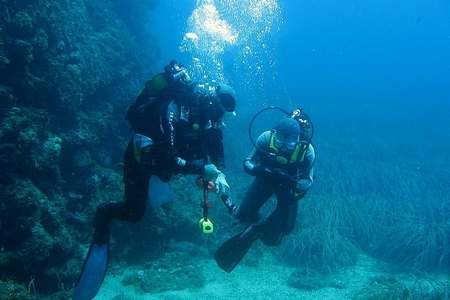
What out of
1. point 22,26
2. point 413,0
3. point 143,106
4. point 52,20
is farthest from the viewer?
point 413,0

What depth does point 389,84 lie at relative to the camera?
57.9m

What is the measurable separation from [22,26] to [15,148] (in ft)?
9.58

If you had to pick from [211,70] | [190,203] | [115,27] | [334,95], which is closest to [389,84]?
[334,95]

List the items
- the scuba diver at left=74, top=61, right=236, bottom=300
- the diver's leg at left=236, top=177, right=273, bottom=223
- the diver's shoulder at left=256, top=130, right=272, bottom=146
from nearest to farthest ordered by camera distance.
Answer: the scuba diver at left=74, top=61, right=236, bottom=300 < the diver's shoulder at left=256, top=130, right=272, bottom=146 < the diver's leg at left=236, top=177, right=273, bottom=223

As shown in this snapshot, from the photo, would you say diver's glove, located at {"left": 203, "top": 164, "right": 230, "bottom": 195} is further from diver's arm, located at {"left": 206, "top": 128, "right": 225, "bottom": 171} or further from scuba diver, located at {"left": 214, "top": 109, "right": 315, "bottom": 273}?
scuba diver, located at {"left": 214, "top": 109, "right": 315, "bottom": 273}

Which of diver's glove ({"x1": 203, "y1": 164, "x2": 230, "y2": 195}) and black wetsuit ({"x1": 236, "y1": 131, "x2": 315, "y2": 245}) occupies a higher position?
black wetsuit ({"x1": 236, "y1": 131, "x2": 315, "y2": 245})

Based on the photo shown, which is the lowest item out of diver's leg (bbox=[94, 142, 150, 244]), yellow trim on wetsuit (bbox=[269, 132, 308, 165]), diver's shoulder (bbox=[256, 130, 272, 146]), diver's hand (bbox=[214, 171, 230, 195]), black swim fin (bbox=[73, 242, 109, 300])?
black swim fin (bbox=[73, 242, 109, 300])

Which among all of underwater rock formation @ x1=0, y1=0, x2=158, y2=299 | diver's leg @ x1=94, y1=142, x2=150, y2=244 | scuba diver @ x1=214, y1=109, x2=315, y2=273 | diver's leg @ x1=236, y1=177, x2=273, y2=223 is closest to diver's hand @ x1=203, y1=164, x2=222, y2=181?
diver's leg @ x1=94, y1=142, x2=150, y2=244

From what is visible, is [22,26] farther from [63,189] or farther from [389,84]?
[389,84]

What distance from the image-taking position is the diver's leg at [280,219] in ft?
20.8

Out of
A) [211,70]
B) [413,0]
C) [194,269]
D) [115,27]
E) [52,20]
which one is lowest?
[194,269]

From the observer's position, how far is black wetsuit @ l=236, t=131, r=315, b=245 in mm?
6207

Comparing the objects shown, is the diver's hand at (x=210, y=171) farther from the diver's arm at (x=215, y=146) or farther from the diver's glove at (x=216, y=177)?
the diver's arm at (x=215, y=146)

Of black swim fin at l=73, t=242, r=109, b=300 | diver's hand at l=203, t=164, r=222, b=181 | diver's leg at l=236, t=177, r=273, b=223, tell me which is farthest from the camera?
diver's leg at l=236, t=177, r=273, b=223
